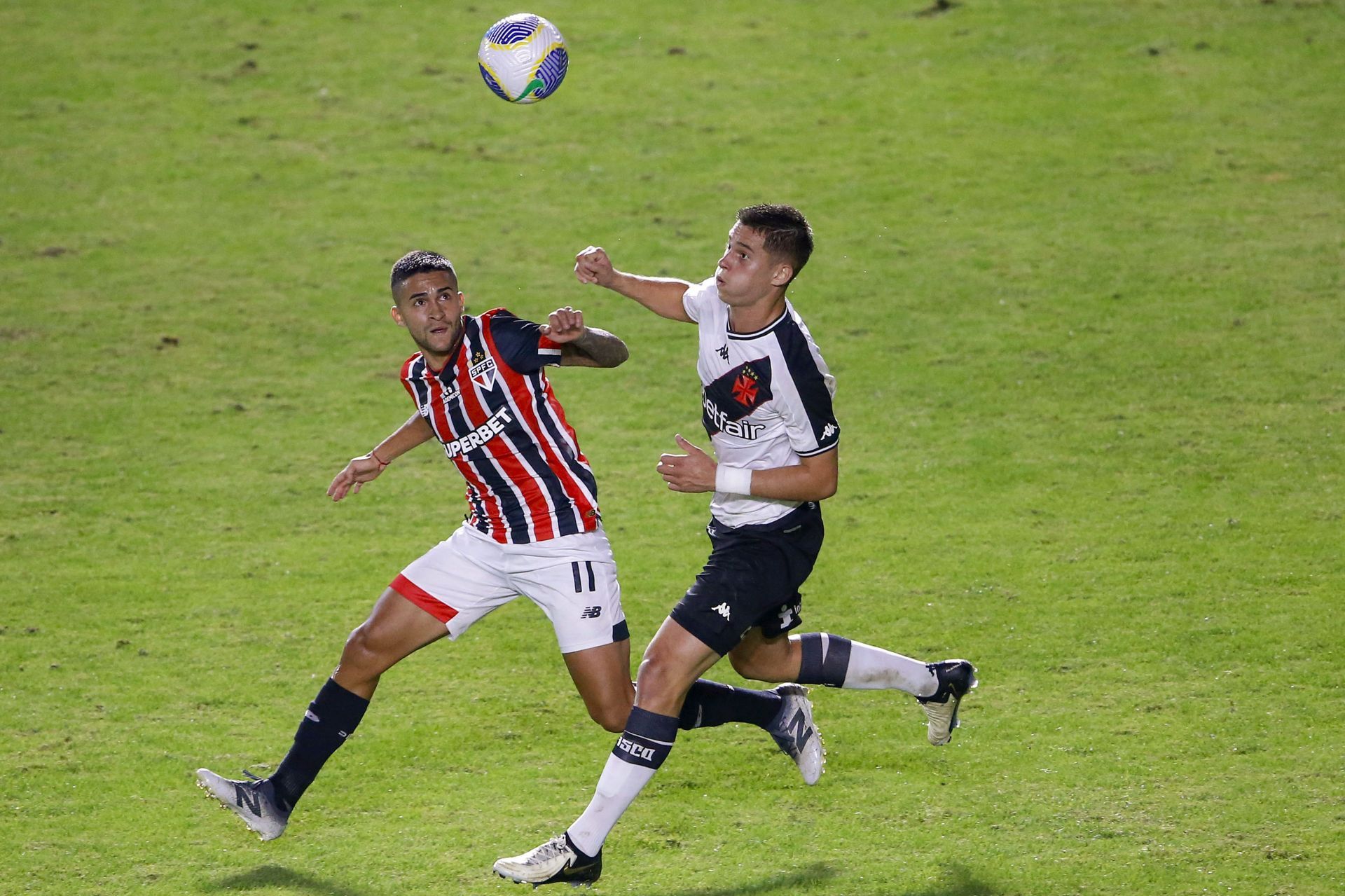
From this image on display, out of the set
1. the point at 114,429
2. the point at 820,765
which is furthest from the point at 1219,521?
the point at 114,429

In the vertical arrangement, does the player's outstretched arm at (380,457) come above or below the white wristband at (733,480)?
above

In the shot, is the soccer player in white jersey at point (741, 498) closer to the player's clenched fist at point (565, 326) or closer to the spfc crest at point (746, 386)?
the spfc crest at point (746, 386)

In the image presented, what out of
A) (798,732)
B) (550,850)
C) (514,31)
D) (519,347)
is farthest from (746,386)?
(514,31)

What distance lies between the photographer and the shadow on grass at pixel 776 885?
5.58 m

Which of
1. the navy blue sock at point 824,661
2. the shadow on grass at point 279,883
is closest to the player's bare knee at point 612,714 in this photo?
the navy blue sock at point 824,661

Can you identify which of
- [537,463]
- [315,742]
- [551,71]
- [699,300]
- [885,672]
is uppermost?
[551,71]

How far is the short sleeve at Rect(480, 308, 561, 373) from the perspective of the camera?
19.8ft

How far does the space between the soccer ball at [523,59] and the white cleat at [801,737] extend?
3476 mm

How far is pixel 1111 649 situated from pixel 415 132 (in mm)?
11372

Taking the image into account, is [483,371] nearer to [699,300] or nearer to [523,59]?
[699,300]

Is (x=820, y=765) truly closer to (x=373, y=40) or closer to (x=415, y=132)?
(x=415, y=132)

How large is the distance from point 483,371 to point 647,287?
2.74ft

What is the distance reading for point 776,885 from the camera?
5.62 meters

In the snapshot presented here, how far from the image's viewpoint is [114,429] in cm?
1119
